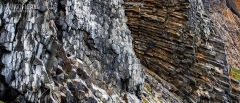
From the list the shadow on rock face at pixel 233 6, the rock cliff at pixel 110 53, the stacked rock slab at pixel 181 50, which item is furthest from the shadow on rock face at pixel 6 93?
the shadow on rock face at pixel 233 6

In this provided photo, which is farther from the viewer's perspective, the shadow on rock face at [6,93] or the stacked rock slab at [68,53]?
the stacked rock slab at [68,53]

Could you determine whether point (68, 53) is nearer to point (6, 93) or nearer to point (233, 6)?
point (6, 93)

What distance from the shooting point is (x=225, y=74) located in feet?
159

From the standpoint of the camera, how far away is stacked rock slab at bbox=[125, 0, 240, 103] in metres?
46.5

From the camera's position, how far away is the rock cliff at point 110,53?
2317cm

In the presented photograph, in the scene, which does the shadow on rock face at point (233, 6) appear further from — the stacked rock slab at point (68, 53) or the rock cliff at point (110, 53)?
the stacked rock slab at point (68, 53)

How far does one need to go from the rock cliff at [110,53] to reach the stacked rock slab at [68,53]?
0.06 metres

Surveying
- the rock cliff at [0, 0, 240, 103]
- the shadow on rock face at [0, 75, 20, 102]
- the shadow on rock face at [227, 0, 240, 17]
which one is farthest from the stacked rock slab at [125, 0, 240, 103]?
the shadow on rock face at [227, 0, 240, 17]

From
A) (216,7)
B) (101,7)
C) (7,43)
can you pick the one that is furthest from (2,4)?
(216,7)

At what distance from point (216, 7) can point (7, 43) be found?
67.6 metres

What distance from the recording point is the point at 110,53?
108ft

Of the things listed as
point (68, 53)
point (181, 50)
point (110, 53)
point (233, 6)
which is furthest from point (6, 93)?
point (233, 6)

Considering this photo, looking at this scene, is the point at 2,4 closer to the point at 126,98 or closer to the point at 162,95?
the point at 126,98

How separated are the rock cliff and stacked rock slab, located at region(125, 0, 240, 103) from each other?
0.38 ft
